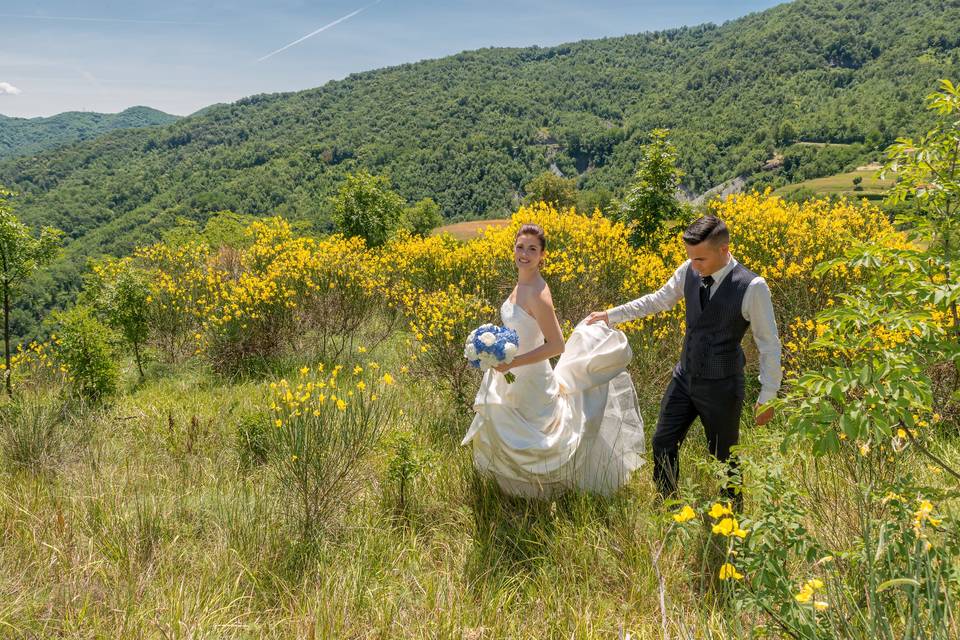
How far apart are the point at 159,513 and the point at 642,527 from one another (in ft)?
9.05

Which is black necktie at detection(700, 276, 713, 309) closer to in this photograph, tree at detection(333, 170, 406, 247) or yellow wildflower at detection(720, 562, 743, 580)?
yellow wildflower at detection(720, 562, 743, 580)

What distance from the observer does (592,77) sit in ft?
571

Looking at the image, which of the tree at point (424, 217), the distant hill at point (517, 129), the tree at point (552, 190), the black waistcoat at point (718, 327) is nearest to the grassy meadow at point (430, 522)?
the black waistcoat at point (718, 327)

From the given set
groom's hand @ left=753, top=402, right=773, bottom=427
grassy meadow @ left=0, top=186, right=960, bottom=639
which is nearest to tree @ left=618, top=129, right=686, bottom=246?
grassy meadow @ left=0, top=186, right=960, bottom=639

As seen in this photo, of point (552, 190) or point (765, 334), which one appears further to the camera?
point (552, 190)

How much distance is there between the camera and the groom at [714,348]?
2.53m

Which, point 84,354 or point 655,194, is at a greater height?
point 655,194

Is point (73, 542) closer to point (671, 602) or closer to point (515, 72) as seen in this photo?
point (671, 602)

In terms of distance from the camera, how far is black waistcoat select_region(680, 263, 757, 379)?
260 centimetres

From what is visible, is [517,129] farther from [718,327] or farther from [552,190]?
[718,327]

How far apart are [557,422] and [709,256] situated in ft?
4.11

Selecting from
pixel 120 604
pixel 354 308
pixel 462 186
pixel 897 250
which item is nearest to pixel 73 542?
pixel 120 604

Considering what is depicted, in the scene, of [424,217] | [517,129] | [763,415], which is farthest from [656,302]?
[517,129]

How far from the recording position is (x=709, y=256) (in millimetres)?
2586
